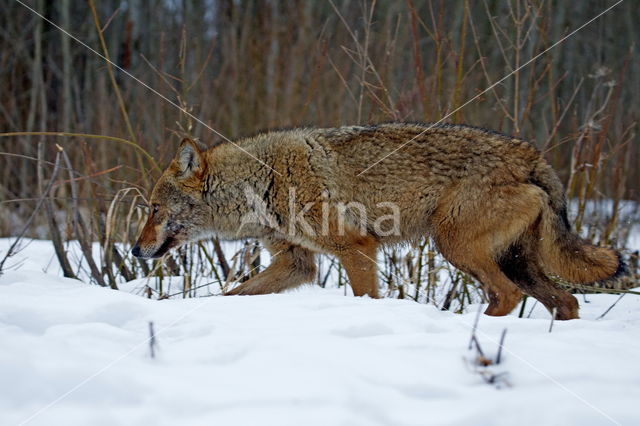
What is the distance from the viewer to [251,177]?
478cm

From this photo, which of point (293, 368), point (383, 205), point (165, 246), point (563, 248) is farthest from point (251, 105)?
point (293, 368)

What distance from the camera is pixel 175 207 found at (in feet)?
16.3

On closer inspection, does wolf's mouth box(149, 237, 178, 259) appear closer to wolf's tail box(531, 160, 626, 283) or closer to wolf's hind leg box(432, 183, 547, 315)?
wolf's hind leg box(432, 183, 547, 315)

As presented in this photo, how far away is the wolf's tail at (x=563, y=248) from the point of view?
4199mm

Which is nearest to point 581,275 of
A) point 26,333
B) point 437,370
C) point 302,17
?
point 437,370

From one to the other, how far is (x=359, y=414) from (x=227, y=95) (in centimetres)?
863

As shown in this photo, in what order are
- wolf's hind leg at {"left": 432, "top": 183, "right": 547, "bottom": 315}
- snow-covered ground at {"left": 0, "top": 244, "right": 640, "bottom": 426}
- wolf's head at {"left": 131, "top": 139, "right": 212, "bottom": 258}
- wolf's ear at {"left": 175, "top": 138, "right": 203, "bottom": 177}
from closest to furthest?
snow-covered ground at {"left": 0, "top": 244, "right": 640, "bottom": 426}
wolf's hind leg at {"left": 432, "top": 183, "right": 547, "bottom": 315}
wolf's ear at {"left": 175, "top": 138, "right": 203, "bottom": 177}
wolf's head at {"left": 131, "top": 139, "right": 212, "bottom": 258}

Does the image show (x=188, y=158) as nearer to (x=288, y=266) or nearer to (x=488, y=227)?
(x=288, y=266)

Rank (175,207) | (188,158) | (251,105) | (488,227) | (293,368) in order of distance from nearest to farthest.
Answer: (293,368) < (488,227) < (188,158) < (175,207) < (251,105)

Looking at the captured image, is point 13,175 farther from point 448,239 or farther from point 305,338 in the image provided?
point 305,338

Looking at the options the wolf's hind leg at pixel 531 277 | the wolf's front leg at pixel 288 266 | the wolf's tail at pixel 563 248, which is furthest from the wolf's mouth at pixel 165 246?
the wolf's tail at pixel 563 248

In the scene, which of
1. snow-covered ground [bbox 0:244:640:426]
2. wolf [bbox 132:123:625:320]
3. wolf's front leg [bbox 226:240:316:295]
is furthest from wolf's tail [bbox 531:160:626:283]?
wolf's front leg [bbox 226:240:316:295]

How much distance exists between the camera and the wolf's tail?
4.20 meters

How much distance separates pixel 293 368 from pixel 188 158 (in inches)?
113
